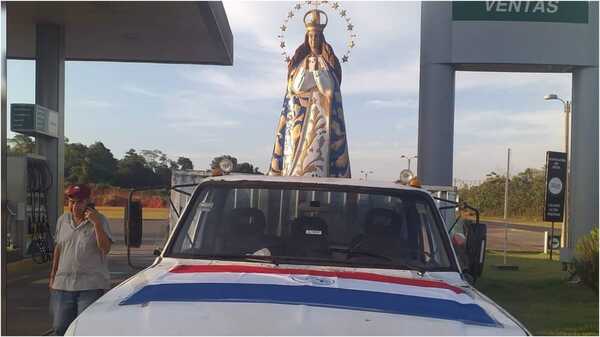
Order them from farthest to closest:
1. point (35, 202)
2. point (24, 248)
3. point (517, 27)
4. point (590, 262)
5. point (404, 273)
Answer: point (35, 202)
point (24, 248)
point (517, 27)
point (590, 262)
point (404, 273)

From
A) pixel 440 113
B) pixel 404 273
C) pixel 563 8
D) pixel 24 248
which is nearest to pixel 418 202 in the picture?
pixel 404 273

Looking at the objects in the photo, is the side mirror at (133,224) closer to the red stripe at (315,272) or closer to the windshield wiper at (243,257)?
the windshield wiper at (243,257)

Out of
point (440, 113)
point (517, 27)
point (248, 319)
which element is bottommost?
point (248, 319)

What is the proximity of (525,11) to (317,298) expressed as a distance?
11866 mm

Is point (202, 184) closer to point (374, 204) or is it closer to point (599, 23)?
point (374, 204)

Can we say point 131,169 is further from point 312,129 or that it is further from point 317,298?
point 317,298

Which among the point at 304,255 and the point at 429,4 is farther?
the point at 429,4

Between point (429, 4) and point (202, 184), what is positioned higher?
point (429, 4)

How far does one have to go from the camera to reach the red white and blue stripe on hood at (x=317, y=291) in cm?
295

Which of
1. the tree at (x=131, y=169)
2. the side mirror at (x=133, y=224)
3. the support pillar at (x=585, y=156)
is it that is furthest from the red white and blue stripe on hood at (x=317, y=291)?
the tree at (x=131, y=169)

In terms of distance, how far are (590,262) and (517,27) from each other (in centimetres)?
490

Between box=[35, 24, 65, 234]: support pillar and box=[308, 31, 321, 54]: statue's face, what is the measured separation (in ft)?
24.2

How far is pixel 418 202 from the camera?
4516 mm

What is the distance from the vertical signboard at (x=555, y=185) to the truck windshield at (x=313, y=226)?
43.0ft
